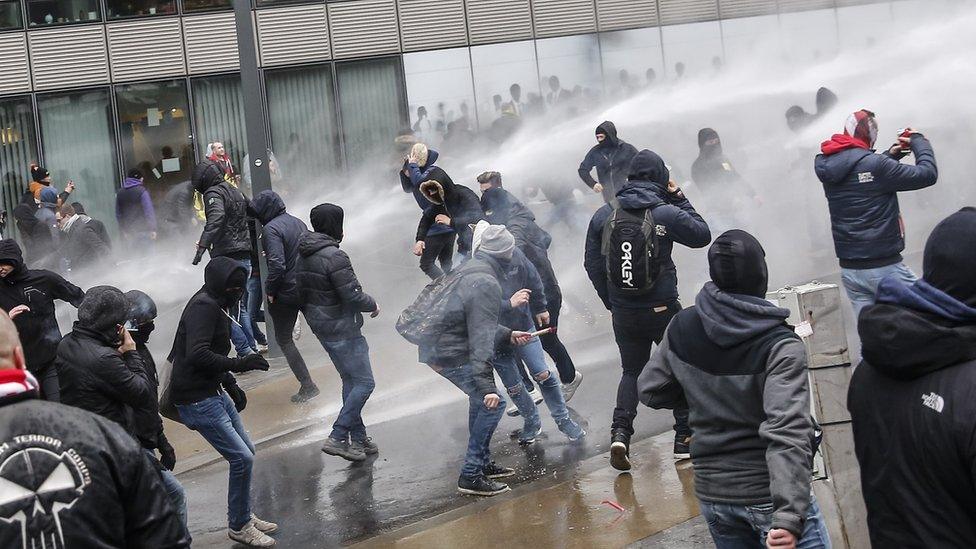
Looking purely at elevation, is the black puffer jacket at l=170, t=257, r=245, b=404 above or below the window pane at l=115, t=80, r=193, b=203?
below

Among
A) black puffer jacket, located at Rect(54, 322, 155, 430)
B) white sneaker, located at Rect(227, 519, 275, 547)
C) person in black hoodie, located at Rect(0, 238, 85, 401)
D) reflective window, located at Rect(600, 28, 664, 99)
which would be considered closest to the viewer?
black puffer jacket, located at Rect(54, 322, 155, 430)

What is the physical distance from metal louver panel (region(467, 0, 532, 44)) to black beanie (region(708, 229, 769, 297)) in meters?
16.9

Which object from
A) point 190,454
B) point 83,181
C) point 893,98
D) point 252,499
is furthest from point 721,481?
point 83,181

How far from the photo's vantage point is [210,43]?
19656 mm

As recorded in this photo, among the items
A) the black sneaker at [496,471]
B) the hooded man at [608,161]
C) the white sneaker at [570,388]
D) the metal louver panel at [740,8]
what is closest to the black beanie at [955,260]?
the black sneaker at [496,471]

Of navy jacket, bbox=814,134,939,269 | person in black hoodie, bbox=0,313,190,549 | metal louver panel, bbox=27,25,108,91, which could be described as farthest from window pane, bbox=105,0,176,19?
person in black hoodie, bbox=0,313,190,549

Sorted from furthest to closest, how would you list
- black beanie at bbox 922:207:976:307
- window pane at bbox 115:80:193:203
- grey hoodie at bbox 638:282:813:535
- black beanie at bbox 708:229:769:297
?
window pane at bbox 115:80:193:203, black beanie at bbox 708:229:769:297, grey hoodie at bbox 638:282:813:535, black beanie at bbox 922:207:976:307

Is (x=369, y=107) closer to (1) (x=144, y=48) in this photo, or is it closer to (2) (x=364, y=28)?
(2) (x=364, y=28)

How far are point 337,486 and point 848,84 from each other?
1344 centimetres

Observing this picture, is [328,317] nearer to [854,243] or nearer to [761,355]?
[854,243]

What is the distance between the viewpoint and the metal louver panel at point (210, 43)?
19.5m

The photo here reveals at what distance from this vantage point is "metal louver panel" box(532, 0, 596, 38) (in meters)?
20.7

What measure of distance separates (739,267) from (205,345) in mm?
3439

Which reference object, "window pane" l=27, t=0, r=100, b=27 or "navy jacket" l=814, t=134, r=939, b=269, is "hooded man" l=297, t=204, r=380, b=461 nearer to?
"navy jacket" l=814, t=134, r=939, b=269
